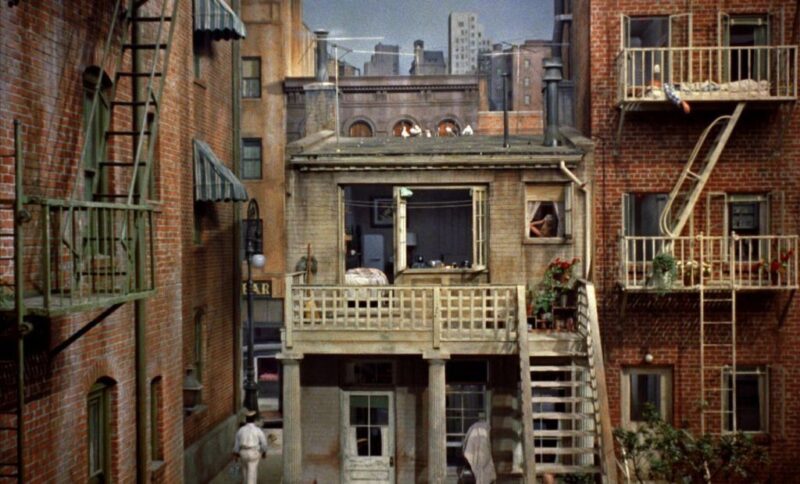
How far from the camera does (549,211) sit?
19969 mm

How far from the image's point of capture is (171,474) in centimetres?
1529

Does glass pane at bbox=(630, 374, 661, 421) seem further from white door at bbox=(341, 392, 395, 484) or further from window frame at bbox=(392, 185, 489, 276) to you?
white door at bbox=(341, 392, 395, 484)

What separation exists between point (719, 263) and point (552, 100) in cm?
514

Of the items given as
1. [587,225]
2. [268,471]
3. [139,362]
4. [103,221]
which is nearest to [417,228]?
[268,471]

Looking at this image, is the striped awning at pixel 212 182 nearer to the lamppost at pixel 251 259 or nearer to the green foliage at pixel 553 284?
the lamppost at pixel 251 259

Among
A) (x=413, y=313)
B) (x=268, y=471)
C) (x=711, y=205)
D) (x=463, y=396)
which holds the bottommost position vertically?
(x=268, y=471)

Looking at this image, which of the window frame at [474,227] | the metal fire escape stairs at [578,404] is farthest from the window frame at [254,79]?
the metal fire escape stairs at [578,404]

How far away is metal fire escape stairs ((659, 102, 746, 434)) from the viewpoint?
1878 centimetres

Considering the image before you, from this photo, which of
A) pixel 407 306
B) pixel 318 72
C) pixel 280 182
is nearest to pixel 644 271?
pixel 407 306

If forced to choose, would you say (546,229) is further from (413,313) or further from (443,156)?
(413,313)

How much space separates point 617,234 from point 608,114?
2.55 metres

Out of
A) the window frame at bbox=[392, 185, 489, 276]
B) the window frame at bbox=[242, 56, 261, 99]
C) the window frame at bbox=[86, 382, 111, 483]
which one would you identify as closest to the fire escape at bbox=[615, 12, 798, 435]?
the window frame at bbox=[392, 185, 489, 276]

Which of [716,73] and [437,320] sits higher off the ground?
[716,73]

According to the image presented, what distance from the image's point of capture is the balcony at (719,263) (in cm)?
1836
